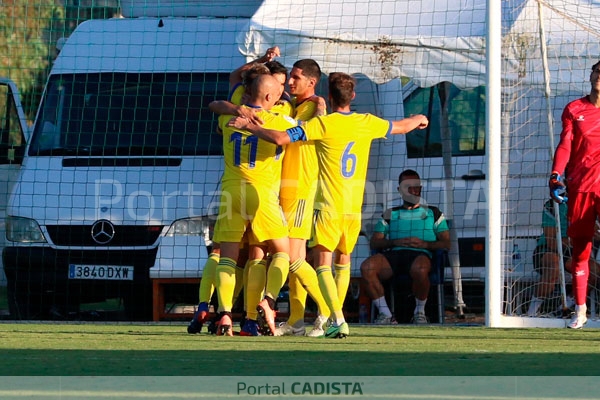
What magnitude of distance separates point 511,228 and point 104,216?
356 centimetres

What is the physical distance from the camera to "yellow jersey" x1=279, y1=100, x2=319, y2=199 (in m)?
8.65

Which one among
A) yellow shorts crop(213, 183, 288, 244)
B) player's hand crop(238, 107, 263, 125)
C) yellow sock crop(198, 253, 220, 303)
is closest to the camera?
player's hand crop(238, 107, 263, 125)

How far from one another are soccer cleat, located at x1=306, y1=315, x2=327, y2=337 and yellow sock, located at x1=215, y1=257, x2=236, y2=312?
584mm

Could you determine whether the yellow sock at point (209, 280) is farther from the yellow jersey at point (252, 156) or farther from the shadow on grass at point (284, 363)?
the shadow on grass at point (284, 363)

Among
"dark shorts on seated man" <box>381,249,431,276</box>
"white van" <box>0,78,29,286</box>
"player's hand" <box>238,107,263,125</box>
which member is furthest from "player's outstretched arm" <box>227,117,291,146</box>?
"white van" <box>0,78,29,286</box>

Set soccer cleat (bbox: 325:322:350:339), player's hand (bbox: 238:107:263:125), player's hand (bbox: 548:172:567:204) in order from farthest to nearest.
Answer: player's hand (bbox: 548:172:567:204) → soccer cleat (bbox: 325:322:350:339) → player's hand (bbox: 238:107:263:125)

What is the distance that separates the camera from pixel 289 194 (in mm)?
8656

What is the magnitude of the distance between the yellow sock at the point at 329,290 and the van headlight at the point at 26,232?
376 cm

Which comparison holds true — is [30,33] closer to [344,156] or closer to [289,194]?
[289,194]

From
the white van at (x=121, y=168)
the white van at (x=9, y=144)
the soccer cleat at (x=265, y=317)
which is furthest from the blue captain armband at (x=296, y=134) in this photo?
the white van at (x=9, y=144)

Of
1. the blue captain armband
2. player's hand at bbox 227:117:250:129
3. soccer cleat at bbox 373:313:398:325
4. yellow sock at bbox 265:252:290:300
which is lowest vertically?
soccer cleat at bbox 373:313:398:325

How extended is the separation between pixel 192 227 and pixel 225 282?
9.34ft

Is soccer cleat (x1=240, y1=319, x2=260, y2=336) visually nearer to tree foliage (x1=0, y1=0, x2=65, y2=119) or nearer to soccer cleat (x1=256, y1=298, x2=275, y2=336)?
soccer cleat (x1=256, y1=298, x2=275, y2=336)

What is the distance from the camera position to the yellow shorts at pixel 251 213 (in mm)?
8344
